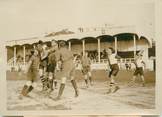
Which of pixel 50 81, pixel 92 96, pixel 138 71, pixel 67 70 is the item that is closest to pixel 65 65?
pixel 67 70

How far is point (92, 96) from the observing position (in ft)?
5.52

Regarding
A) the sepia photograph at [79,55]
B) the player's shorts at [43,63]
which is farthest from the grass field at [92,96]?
the player's shorts at [43,63]

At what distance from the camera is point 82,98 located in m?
1.69

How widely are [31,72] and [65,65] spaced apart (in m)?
0.23

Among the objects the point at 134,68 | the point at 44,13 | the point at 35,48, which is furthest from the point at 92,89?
the point at 44,13

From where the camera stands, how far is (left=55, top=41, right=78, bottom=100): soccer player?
1.71 m

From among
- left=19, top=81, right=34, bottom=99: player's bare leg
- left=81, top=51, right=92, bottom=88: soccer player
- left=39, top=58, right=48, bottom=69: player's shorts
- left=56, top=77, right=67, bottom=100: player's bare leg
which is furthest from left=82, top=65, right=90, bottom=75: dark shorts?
left=19, top=81, right=34, bottom=99: player's bare leg

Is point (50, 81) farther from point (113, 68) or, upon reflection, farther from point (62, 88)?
point (113, 68)

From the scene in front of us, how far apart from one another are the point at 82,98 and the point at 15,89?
0.44 meters

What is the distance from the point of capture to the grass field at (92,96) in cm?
161

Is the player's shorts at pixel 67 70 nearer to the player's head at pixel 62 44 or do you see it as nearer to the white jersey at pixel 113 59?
the player's head at pixel 62 44

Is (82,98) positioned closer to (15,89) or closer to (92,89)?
(92,89)

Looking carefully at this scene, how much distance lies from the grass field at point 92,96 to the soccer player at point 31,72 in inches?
1.1

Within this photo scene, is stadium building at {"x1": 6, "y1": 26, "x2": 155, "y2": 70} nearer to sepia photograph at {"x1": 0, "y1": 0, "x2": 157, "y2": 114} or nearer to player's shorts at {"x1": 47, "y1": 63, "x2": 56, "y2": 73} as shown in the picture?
sepia photograph at {"x1": 0, "y1": 0, "x2": 157, "y2": 114}
